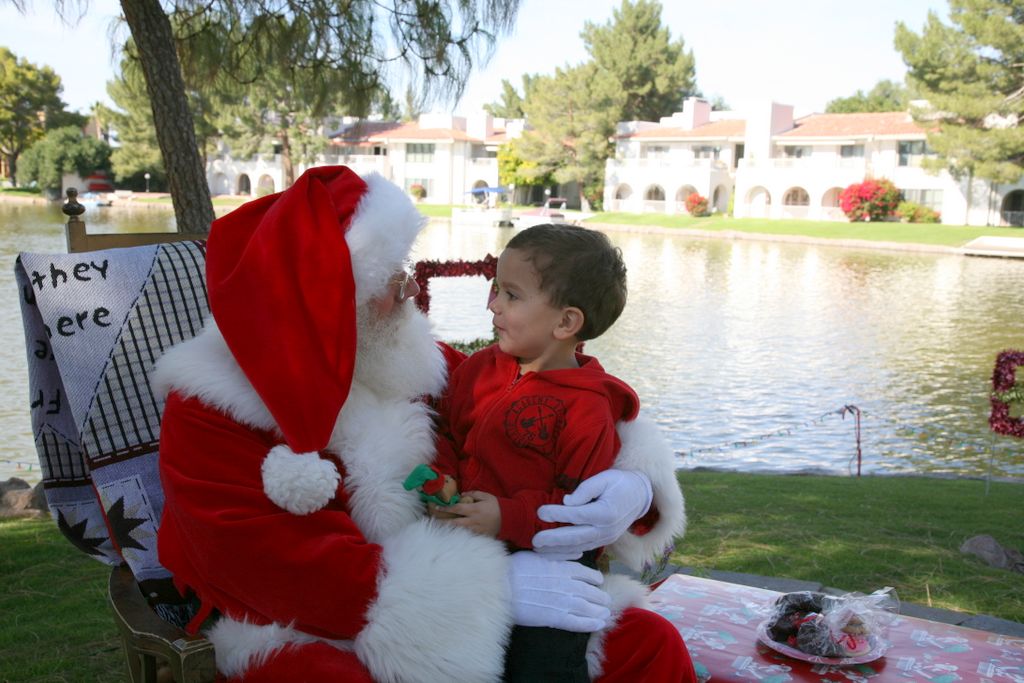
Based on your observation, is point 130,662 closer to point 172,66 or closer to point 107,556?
point 107,556

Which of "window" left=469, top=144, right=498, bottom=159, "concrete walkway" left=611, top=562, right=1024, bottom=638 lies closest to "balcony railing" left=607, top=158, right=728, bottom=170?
"window" left=469, top=144, right=498, bottom=159

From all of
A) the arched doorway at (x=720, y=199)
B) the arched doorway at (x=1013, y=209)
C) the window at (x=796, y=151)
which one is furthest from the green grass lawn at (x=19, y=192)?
the arched doorway at (x=1013, y=209)

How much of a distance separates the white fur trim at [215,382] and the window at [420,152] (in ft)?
165

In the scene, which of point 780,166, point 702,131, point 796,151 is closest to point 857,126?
point 796,151

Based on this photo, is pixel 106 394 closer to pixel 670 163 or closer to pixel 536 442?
pixel 536 442

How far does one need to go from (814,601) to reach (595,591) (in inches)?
36.8

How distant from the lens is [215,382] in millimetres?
1845

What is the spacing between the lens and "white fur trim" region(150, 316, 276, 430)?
6.03 ft

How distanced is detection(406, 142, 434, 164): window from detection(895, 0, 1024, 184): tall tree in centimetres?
2629

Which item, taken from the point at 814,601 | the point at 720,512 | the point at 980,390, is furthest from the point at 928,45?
the point at 814,601

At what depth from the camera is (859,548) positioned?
4.62 metres

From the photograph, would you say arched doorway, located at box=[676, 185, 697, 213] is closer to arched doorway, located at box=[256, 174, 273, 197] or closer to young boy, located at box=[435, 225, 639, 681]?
arched doorway, located at box=[256, 174, 273, 197]

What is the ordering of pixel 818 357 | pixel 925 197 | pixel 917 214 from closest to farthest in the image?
pixel 818 357 → pixel 917 214 → pixel 925 197

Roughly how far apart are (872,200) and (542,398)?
37.6 metres
